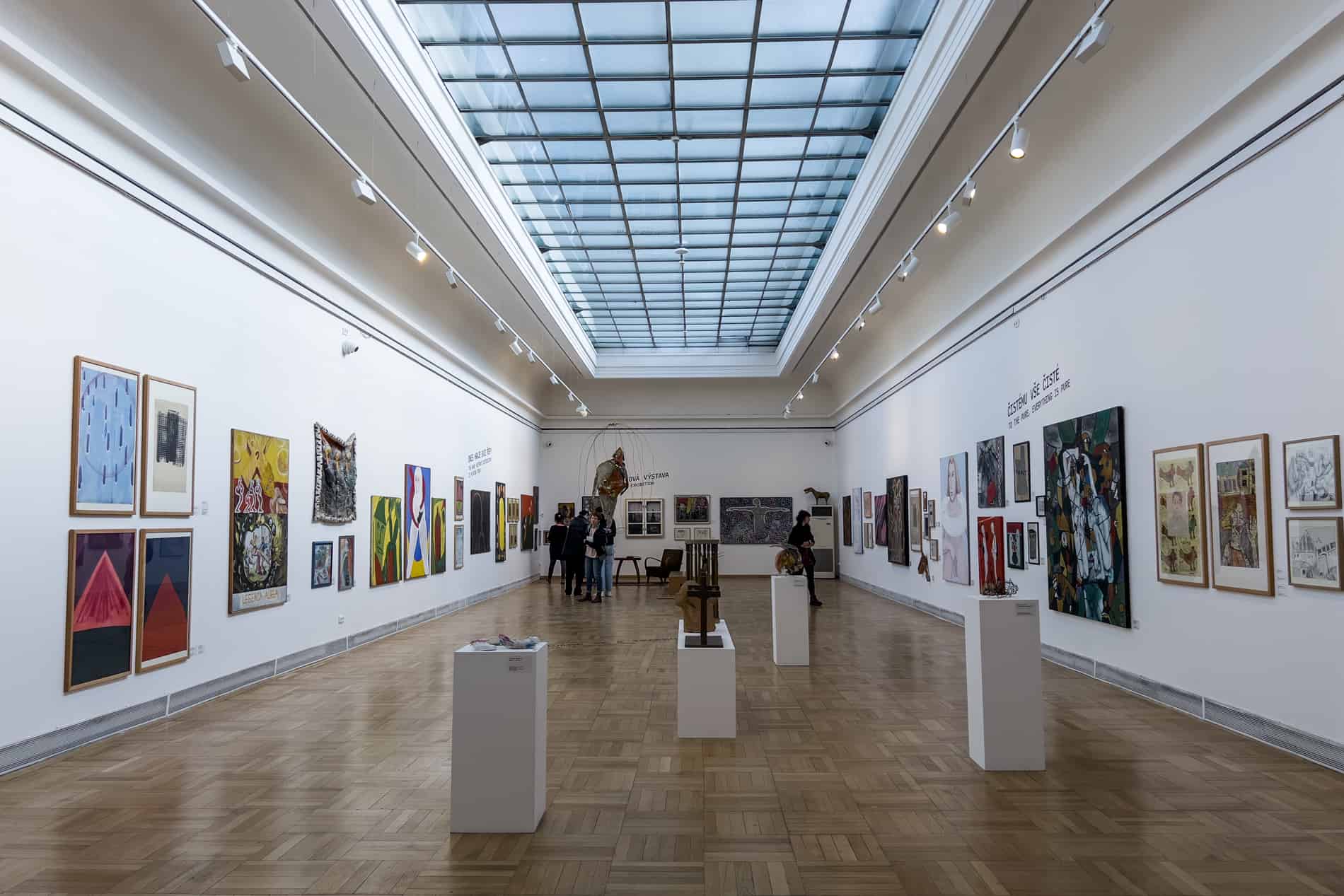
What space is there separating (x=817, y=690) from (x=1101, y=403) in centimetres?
425

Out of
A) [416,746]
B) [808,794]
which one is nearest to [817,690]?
[808,794]

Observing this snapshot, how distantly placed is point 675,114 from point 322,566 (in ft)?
23.9

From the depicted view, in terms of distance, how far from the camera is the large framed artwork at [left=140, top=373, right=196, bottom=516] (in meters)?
7.35

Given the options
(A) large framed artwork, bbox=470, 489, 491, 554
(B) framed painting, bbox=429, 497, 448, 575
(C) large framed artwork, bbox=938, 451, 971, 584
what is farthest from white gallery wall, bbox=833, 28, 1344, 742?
(A) large framed artwork, bbox=470, 489, 491, 554

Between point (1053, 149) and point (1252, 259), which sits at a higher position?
point (1053, 149)

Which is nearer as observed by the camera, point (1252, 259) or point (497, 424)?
point (1252, 259)

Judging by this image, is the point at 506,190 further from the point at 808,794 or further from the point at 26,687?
the point at 808,794

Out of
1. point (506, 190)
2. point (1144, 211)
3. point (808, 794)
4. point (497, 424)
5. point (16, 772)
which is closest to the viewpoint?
point (808, 794)

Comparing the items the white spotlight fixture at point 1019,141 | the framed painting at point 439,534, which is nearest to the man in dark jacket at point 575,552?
the framed painting at point 439,534

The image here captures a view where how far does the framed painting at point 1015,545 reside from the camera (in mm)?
11102

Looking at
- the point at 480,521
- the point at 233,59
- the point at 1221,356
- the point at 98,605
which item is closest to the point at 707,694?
the point at 98,605

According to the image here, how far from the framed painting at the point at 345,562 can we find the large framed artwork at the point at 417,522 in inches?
79.7

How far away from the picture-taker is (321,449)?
35.6 ft

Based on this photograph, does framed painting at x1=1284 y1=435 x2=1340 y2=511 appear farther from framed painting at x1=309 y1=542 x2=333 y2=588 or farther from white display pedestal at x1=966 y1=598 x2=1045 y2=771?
framed painting at x1=309 y1=542 x2=333 y2=588
